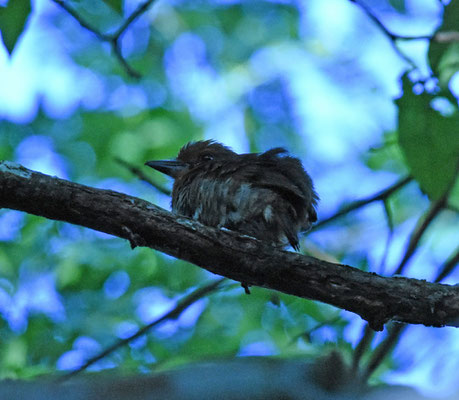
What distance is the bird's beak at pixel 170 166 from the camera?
5133 mm

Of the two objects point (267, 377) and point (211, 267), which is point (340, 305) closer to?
point (211, 267)

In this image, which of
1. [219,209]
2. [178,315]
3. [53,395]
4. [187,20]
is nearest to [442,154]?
[219,209]

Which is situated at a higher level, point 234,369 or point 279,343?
point 279,343

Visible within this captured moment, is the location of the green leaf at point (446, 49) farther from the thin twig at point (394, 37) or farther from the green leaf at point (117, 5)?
the green leaf at point (117, 5)

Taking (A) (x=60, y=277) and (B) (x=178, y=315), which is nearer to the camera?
(B) (x=178, y=315)

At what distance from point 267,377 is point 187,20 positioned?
792 cm

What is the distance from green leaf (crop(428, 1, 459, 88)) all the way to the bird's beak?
198cm

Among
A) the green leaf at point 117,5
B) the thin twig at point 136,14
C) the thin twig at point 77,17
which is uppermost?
the thin twig at point 136,14

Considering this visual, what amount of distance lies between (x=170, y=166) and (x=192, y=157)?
7.8 inches

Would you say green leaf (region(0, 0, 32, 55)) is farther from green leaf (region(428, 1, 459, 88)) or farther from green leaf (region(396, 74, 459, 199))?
green leaf (region(428, 1, 459, 88))

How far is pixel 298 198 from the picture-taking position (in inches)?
160

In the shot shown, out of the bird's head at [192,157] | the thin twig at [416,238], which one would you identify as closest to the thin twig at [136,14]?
the bird's head at [192,157]

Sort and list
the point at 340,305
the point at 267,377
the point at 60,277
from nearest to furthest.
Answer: the point at 267,377, the point at 340,305, the point at 60,277

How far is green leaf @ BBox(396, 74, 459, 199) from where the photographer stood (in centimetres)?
352
